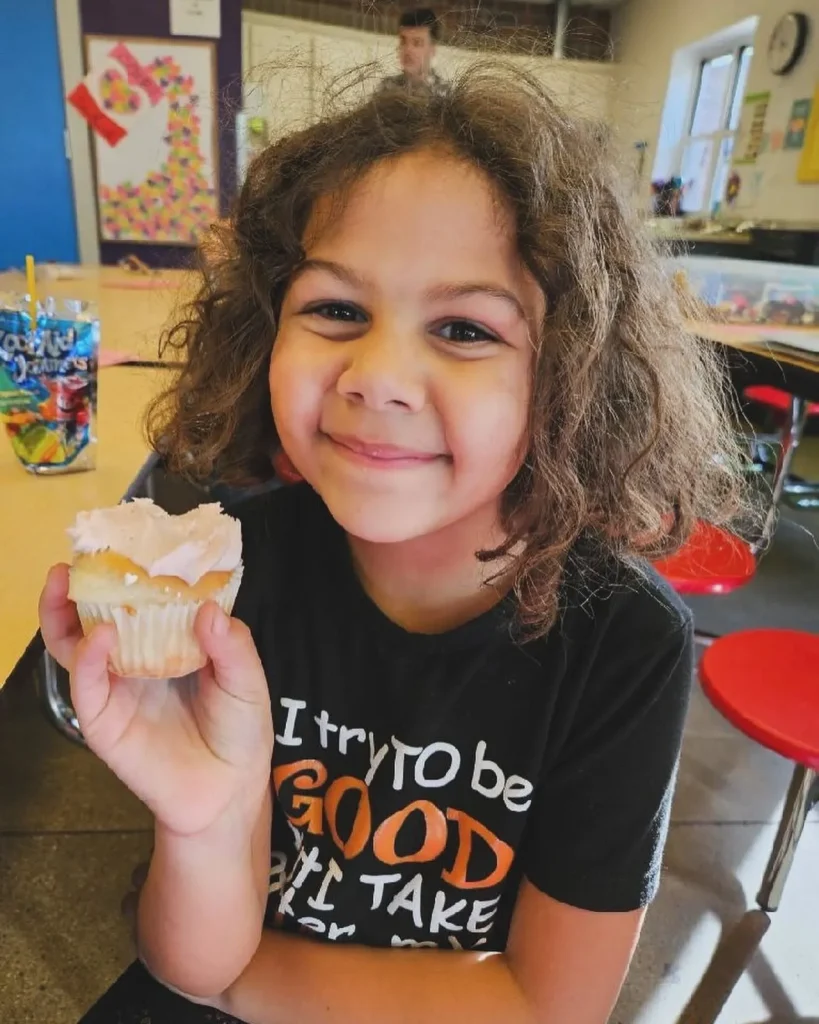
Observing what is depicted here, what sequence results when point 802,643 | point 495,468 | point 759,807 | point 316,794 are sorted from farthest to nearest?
point 759,807 → point 802,643 → point 316,794 → point 495,468

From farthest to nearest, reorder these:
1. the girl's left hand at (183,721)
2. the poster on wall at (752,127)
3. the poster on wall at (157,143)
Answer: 1. the poster on wall at (752,127)
2. the poster on wall at (157,143)
3. the girl's left hand at (183,721)

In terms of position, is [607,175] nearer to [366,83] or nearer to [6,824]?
[366,83]

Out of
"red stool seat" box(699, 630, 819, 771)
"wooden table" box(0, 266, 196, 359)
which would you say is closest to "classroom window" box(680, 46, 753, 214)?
"wooden table" box(0, 266, 196, 359)

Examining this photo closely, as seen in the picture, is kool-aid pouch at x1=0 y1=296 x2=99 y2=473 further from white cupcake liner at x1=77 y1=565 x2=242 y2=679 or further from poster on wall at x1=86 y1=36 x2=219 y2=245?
poster on wall at x1=86 y1=36 x2=219 y2=245

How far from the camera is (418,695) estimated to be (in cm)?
79

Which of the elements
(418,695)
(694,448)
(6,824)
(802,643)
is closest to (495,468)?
Answer: (418,695)

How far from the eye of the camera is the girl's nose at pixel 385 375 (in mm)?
658

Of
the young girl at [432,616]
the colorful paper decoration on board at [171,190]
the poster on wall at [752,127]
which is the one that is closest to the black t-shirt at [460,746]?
the young girl at [432,616]

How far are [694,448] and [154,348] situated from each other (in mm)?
1235

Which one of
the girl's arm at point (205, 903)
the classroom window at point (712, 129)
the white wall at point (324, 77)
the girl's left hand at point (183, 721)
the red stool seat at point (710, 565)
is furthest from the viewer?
the classroom window at point (712, 129)

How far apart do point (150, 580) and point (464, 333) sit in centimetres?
33

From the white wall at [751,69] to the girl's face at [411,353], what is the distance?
3.64 metres

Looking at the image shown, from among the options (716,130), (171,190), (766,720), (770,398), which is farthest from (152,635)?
(716,130)

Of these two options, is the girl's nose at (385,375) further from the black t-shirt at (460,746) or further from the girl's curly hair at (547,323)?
the black t-shirt at (460,746)
